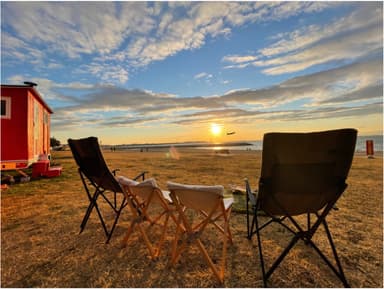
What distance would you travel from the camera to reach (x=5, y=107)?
6.57 meters

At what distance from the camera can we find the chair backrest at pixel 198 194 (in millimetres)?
1945

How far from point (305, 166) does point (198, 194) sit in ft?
3.47

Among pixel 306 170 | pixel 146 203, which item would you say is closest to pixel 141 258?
pixel 146 203

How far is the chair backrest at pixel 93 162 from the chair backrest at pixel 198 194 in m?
1.06

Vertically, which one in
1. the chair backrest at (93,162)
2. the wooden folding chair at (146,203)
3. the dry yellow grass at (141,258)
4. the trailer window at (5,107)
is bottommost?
the dry yellow grass at (141,258)

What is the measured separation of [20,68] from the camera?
7535 mm

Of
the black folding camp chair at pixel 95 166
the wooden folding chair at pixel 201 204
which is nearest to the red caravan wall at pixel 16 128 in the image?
the black folding camp chair at pixel 95 166

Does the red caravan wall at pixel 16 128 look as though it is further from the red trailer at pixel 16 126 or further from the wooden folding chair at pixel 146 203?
the wooden folding chair at pixel 146 203

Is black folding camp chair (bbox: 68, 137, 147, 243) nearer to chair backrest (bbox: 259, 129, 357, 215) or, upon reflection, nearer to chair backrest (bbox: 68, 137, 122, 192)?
chair backrest (bbox: 68, 137, 122, 192)

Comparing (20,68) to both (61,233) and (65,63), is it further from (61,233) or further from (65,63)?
(61,233)

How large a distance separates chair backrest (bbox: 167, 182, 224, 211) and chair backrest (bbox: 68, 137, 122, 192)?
1.06 meters

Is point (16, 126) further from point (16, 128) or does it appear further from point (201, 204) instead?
point (201, 204)

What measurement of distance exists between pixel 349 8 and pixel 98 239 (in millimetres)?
7132

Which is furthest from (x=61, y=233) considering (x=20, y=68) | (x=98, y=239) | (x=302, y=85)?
(x=302, y=85)
